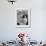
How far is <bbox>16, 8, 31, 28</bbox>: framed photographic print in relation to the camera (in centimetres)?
464

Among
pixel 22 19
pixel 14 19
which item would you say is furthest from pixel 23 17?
pixel 14 19

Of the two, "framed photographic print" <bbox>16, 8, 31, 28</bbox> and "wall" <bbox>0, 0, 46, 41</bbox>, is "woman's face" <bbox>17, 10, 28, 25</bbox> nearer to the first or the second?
"framed photographic print" <bbox>16, 8, 31, 28</bbox>

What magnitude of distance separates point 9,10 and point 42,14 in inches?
45.7

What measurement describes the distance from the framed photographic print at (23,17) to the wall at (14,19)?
0.34 ft

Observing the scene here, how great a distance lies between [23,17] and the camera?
15.3ft

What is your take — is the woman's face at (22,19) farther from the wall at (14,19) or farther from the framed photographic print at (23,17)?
the wall at (14,19)

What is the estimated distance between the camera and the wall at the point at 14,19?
15.2 ft

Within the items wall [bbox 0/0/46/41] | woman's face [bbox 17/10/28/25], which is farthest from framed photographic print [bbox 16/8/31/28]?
wall [bbox 0/0/46/41]

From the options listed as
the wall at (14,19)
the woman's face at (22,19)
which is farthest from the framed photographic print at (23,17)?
the wall at (14,19)

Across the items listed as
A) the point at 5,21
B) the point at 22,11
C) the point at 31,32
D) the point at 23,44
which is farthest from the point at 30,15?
the point at 23,44

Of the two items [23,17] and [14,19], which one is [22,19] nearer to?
[23,17]

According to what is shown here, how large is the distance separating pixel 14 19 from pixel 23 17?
0.32 metres

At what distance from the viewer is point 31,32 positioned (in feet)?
15.2

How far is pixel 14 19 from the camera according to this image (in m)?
4.65
